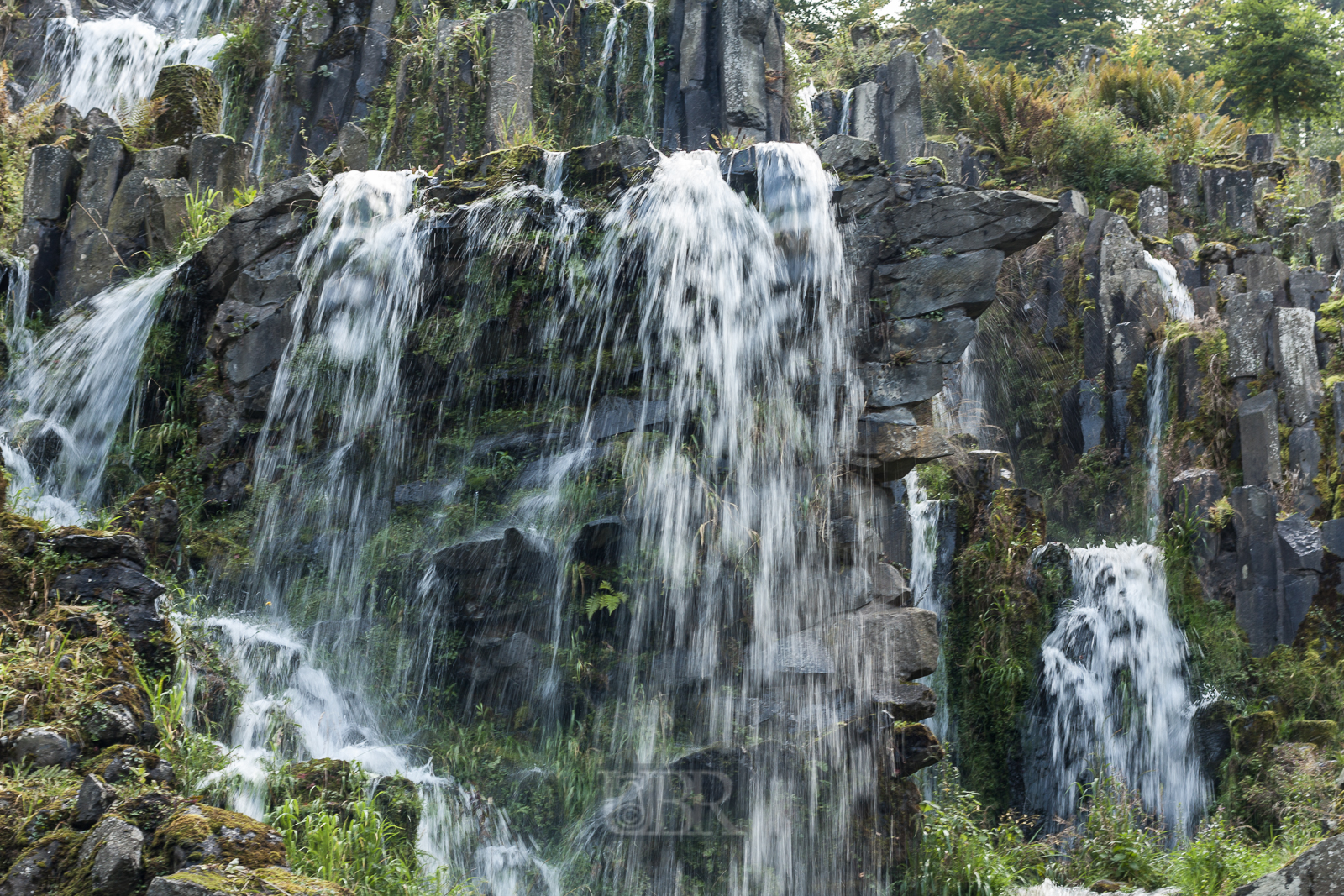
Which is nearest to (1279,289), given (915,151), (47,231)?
(915,151)

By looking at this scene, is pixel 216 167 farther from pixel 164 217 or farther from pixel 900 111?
pixel 900 111

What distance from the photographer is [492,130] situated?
13.0m

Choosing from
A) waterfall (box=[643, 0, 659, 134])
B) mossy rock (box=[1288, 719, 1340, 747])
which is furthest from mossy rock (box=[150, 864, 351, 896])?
waterfall (box=[643, 0, 659, 134])

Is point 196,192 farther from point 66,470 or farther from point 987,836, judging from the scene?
point 987,836

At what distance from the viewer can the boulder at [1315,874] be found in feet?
12.1

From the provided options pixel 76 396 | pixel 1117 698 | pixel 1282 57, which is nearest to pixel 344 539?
pixel 76 396

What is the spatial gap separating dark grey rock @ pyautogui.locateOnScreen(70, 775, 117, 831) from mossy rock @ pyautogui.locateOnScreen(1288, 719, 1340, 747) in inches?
371

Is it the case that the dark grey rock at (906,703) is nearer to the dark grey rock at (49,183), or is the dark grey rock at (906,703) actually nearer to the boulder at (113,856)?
the boulder at (113,856)

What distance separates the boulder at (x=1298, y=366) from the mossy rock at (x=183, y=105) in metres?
12.1

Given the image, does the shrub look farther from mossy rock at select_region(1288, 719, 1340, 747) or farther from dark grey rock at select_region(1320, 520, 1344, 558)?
mossy rock at select_region(1288, 719, 1340, 747)

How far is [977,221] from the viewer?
923 cm

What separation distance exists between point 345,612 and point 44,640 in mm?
2678

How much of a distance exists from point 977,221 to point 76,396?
8237 mm

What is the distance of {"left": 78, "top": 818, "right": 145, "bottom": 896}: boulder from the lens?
15.4 ft
